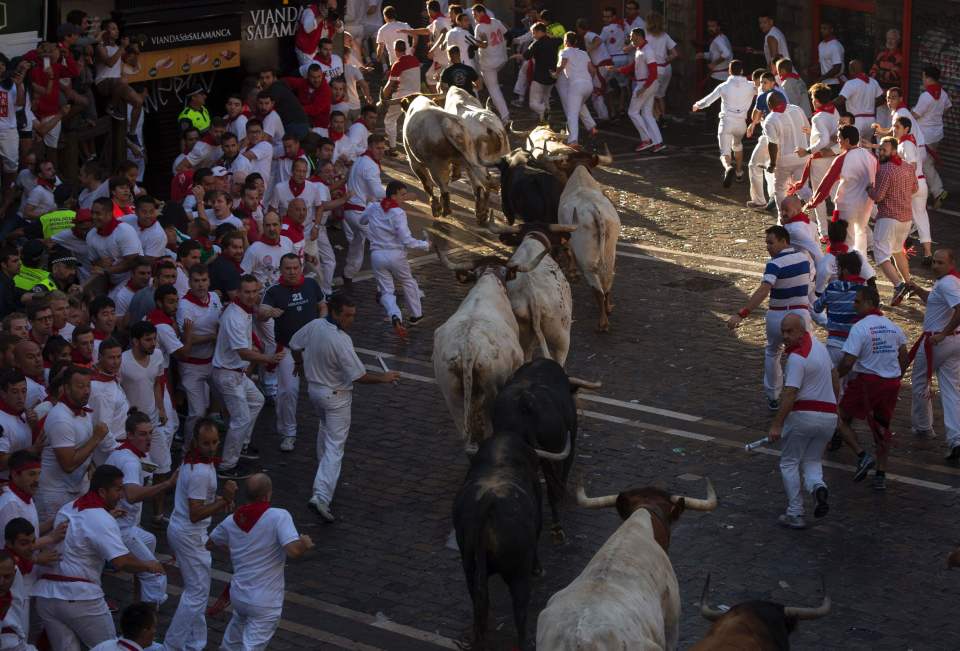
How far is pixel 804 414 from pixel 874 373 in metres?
1.13

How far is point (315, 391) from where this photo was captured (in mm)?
13555

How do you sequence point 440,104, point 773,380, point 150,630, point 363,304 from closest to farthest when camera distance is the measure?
point 150,630
point 773,380
point 363,304
point 440,104

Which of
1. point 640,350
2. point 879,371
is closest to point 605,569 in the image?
point 879,371

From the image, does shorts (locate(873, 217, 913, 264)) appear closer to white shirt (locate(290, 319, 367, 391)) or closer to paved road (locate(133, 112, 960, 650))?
paved road (locate(133, 112, 960, 650))

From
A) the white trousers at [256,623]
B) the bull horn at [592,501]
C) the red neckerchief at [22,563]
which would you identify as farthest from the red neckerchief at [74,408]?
the bull horn at [592,501]

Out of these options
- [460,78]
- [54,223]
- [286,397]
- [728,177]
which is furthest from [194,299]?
[728,177]

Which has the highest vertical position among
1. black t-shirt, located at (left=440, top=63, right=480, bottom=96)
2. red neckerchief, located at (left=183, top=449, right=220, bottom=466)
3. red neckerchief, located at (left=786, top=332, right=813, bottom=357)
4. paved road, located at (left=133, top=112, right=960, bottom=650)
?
black t-shirt, located at (left=440, top=63, right=480, bottom=96)

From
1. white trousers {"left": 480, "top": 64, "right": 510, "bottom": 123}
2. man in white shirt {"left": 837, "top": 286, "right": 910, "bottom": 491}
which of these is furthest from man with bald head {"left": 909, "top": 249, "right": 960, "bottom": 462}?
white trousers {"left": 480, "top": 64, "right": 510, "bottom": 123}

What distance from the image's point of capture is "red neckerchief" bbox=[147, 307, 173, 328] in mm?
13797

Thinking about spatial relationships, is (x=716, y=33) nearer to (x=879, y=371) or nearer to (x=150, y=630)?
(x=879, y=371)

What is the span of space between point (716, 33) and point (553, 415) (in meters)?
16.9

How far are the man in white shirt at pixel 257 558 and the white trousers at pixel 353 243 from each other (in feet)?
29.4

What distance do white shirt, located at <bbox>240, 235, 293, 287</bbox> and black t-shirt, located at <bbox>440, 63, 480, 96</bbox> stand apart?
8366mm

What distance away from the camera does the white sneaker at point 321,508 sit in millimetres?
13398
